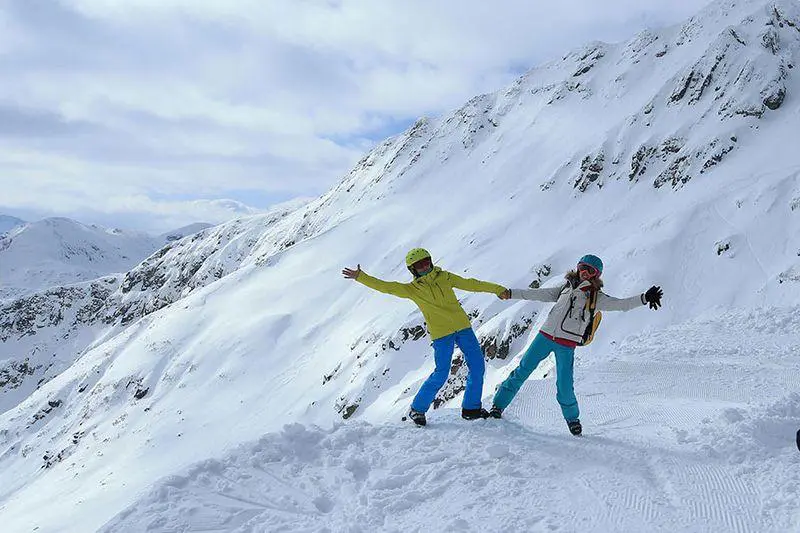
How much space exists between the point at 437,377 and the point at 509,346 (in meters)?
21.2

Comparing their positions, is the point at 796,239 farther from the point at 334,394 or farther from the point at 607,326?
the point at 334,394

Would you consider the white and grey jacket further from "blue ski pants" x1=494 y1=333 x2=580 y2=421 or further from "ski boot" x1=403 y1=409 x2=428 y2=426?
"ski boot" x1=403 y1=409 x2=428 y2=426

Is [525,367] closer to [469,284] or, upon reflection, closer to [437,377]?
[437,377]

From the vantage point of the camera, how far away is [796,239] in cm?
2166

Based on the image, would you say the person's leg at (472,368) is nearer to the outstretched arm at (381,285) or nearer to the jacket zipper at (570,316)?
the outstretched arm at (381,285)

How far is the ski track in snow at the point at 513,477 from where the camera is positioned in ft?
15.2

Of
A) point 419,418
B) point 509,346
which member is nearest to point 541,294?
point 419,418

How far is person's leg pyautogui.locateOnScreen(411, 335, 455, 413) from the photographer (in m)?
7.17

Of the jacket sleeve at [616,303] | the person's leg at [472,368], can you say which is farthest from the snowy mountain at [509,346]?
the jacket sleeve at [616,303]

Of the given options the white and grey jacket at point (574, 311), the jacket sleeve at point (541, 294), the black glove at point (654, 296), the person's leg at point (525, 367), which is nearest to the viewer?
the black glove at point (654, 296)

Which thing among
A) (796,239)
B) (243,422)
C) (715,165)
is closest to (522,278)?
(715,165)

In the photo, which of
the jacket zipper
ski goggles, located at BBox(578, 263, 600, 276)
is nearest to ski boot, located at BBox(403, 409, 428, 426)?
the jacket zipper

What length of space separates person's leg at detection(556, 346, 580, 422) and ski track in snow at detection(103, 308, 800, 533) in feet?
0.92

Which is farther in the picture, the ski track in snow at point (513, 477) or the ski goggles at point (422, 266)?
the ski goggles at point (422, 266)
